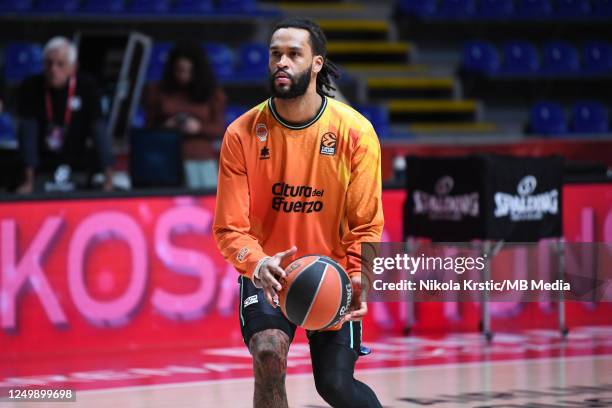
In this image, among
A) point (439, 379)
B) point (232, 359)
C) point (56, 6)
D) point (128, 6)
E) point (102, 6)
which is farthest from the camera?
point (128, 6)

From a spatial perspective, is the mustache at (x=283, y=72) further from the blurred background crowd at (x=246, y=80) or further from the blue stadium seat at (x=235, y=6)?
the blue stadium seat at (x=235, y=6)

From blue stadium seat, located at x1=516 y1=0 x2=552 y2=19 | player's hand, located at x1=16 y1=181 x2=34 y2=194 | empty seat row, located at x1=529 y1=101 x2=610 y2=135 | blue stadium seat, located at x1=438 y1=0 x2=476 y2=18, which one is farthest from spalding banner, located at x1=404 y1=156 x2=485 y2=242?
blue stadium seat, located at x1=516 y1=0 x2=552 y2=19

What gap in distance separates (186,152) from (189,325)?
6.06ft

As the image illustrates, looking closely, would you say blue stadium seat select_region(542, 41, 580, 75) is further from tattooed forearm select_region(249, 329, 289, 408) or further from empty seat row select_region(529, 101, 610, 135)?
tattooed forearm select_region(249, 329, 289, 408)

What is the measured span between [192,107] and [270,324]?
20.2 ft

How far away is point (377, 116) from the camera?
15891 mm

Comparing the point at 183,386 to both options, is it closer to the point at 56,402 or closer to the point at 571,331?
the point at 56,402

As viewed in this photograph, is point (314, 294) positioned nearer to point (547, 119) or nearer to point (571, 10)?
point (547, 119)

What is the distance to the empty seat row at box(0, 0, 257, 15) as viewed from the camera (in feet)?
49.8

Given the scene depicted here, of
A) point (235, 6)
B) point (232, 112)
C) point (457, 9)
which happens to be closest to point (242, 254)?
point (232, 112)

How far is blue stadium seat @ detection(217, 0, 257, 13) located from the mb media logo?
6867mm

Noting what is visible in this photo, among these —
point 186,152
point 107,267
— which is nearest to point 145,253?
point 107,267

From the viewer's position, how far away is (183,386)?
848 centimetres

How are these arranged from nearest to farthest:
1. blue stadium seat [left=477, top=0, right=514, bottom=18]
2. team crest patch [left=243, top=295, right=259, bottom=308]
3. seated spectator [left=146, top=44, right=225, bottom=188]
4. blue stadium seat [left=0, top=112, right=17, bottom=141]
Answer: team crest patch [left=243, top=295, right=259, bottom=308] < seated spectator [left=146, top=44, right=225, bottom=188] < blue stadium seat [left=0, top=112, right=17, bottom=141] < blue stadium seat [left=477, top=0, right=514, bottom=18]
